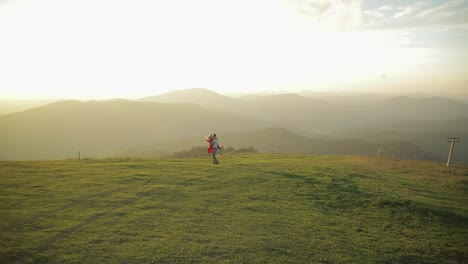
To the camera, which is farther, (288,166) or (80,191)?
(288,166)

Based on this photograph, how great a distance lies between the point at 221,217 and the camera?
1182cm

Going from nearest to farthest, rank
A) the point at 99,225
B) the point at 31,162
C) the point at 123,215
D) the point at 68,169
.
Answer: the point at 99,225
the point at 123,215
the point at 68,169
the point at 31,162

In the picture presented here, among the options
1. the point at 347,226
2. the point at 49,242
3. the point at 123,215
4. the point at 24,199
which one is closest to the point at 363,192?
the point at 347,226

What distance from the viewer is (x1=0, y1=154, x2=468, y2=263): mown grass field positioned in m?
8.95

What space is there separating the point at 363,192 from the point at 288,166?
321 inches

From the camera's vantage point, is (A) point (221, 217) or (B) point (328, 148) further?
(B) point (328, 148)

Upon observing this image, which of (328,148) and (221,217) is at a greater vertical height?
(328,148)

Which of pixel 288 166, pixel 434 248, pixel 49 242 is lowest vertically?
pixel 49 242

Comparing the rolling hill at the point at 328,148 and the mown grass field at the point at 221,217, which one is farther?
the rolling hill at the point at 328,148

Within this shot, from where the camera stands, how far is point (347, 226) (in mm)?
12062

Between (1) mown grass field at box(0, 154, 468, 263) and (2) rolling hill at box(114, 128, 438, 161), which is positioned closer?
(1) mown grass field at box(0, 154, 468, 263)

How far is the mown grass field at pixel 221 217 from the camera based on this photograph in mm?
8945

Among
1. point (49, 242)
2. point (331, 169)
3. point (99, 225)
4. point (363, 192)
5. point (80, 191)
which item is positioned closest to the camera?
point (49, 242)

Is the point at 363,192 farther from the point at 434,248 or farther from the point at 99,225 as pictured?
the point at 99,225
